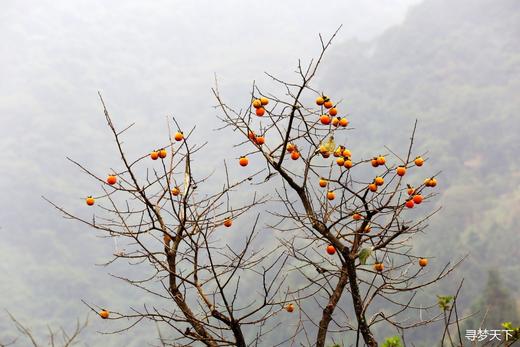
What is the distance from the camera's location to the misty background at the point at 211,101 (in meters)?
37.8

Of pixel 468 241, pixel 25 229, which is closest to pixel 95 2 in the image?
pixel 25 229

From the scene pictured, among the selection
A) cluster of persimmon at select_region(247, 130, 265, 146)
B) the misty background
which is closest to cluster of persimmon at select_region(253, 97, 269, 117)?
cluster of persimmon at select_region(247, 130, 265, 146)

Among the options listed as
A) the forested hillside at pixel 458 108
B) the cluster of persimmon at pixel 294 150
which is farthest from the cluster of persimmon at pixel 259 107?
the forested hillside at pixel 458 108

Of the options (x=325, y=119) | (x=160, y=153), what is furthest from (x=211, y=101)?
(x=325, y=119)

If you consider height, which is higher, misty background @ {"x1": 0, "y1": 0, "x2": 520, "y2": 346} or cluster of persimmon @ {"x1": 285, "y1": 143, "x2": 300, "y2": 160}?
misty background @ {"x1": 0, "y1": 0, "x2": 520, "y2": 346}

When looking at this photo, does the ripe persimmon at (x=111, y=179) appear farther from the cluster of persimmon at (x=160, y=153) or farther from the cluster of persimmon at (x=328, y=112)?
the cluster of persimmon at (x=328, y=112)

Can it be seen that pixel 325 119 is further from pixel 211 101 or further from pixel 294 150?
pixel 211 101

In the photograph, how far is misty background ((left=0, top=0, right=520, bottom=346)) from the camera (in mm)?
37812

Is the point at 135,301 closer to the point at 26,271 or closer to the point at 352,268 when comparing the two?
the point at 26,271

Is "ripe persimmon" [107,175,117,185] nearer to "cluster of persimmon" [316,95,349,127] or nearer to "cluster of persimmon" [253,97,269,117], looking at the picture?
"cluster of persimmon" [253,97,269,117]

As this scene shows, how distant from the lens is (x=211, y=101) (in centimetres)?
8512

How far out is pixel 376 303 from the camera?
27625 millimetres

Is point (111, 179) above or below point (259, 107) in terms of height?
below

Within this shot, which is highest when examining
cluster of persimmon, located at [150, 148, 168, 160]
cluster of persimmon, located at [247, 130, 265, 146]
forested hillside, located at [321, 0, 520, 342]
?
forested hillside, located at [321, 0, 520, 342]
